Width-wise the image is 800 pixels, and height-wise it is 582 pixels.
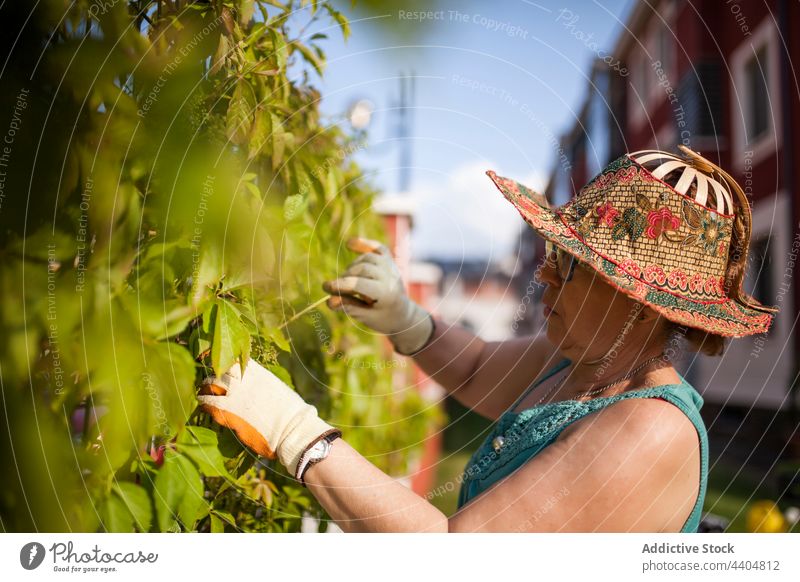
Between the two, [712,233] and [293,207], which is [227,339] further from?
[712,233]

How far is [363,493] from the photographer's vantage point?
39.4 inches

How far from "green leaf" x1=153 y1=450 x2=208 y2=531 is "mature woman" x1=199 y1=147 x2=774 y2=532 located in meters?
0.09

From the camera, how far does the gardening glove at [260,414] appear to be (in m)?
1.01

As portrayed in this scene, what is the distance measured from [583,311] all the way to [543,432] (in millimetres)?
227

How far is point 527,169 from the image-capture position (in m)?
1.47

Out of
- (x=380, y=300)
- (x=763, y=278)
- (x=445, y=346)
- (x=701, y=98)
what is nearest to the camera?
(x=380, y=300)

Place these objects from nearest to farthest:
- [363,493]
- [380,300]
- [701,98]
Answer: [363,493], [380,300], [701,98]

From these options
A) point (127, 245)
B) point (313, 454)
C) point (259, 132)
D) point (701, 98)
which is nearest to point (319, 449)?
point (313, 454)

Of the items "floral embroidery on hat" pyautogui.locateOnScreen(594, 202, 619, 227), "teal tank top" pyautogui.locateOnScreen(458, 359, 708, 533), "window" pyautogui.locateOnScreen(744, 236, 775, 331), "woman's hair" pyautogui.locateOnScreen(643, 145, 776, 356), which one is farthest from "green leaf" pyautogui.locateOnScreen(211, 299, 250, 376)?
"window" pyautogui.locateOnScreen(744, 236, 775, 331)

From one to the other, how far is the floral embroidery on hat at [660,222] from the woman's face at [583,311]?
0.38 ft

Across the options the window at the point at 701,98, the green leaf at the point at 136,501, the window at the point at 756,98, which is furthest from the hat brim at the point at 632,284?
the window at the point at 701,98

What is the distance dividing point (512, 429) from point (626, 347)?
255 mm

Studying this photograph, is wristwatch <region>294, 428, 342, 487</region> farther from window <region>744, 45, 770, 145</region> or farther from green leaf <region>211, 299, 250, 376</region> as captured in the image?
window <region>744, 45, 770, 145</region>
